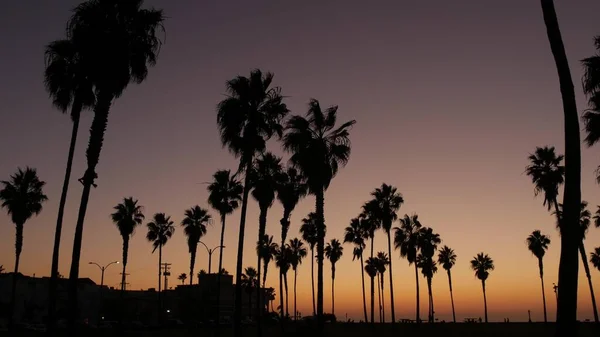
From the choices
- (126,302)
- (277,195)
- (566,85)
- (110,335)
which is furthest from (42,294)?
(566,85)

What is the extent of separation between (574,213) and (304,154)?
24773 mm

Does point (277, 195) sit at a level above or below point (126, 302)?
above

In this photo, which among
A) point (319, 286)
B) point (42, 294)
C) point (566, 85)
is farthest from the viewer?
point (42, 294)

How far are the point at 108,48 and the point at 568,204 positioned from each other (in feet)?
63.8

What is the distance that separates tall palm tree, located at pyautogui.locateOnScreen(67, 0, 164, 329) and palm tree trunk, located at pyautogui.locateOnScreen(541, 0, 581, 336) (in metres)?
17.6

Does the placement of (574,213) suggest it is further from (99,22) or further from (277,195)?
(277,195)

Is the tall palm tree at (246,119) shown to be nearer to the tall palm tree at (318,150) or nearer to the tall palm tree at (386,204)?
the tall palm tree at (318,150)

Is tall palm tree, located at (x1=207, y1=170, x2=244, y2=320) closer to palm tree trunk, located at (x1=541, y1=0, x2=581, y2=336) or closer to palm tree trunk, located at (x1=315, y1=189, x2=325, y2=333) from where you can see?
palm tree trunk, located at (x1=315, y1=189, x2=325, y2=333)

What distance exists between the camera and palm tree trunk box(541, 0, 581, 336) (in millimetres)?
11297

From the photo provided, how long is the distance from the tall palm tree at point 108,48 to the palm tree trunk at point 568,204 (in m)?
17.6

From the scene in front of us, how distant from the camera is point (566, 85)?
41.8ft

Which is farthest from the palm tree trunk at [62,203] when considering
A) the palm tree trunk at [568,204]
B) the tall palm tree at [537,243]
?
the tall palm tree at [537,243]

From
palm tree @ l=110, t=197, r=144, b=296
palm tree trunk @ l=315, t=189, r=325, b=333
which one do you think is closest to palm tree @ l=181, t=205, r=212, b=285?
palm tree @ l=110, t=197, r=144, b=296

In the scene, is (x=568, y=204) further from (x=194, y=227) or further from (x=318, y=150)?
(x=194, y=227)
